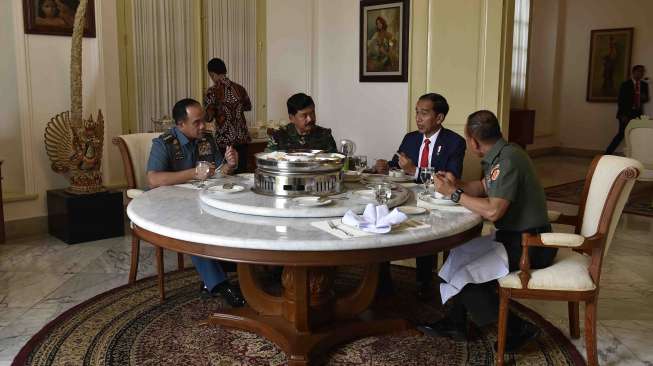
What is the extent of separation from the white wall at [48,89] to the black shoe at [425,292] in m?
3.14

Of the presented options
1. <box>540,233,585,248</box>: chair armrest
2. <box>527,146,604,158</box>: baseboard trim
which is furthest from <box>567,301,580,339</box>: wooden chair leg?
<box>527,146,604,158</box>: baseboard trim

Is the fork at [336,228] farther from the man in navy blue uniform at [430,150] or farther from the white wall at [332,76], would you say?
the white wall at [332,76]

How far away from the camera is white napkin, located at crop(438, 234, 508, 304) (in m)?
2.64

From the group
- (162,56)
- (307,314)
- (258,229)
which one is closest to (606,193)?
(307,314)

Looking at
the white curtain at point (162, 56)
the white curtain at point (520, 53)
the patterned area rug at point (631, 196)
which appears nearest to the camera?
the white curtain at point (162, 56)

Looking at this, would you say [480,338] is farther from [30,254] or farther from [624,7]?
[624,7]

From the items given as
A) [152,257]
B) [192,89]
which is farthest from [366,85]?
[152,257]

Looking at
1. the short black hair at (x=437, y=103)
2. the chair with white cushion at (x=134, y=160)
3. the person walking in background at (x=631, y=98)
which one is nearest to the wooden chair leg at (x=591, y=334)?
the short black hair at (x=437, y=103)

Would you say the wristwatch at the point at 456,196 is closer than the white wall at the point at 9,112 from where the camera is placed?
Yes

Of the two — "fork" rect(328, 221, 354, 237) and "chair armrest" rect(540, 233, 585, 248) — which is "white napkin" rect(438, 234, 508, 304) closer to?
"chair armrest" rect(540, 233, 585, 248)

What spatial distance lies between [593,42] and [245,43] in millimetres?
6975

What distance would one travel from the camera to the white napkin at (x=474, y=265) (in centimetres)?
264

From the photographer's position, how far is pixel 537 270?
2660 mm

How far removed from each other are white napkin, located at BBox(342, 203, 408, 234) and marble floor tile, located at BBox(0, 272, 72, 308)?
7.10 ft
